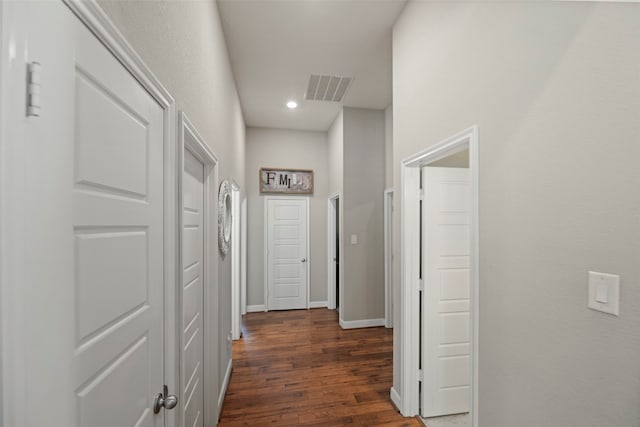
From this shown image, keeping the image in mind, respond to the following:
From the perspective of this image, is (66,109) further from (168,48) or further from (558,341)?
(558,341)

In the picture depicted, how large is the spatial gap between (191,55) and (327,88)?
224 centimetres

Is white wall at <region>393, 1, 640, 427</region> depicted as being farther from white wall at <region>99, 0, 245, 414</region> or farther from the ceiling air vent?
the ceiling air vent

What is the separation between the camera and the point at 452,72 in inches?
63.2

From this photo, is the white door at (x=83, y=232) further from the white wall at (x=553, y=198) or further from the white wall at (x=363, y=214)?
the white wall at (x=363, y=214)

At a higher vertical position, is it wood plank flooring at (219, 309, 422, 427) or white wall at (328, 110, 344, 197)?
white wall at (328, 110, 344, 197)

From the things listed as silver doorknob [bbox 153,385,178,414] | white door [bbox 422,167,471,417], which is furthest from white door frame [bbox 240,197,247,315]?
silver doorknob [bbox 153,385,178,414]

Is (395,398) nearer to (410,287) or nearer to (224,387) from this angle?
(410,287)

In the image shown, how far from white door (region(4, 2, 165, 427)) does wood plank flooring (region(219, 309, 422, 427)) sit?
1.51m

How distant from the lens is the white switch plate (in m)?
0.86

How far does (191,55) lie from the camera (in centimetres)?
143

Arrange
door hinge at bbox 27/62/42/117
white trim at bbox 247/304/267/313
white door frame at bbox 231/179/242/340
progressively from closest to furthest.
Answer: door hinge at bbox 27/62/42/117, white door frame at bbox 231/179/242/340, white trim at bbox 247/304/267/313

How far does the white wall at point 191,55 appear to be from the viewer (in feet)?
2.87

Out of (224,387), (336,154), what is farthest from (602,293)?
(336,154)

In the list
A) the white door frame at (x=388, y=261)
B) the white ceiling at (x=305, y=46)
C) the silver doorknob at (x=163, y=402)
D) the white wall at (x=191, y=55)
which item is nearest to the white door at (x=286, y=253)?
the white door frame at (x=388, y=261)
